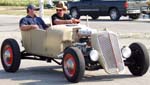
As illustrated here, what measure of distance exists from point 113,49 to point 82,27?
0.94 meters

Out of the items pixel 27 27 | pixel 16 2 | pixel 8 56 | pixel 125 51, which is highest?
pixel 27 27

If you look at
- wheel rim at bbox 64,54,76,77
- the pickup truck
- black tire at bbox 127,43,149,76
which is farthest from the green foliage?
wheel rim at bbox 64,54,76,77

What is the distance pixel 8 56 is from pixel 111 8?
23.0 metres

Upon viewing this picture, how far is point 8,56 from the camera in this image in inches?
446

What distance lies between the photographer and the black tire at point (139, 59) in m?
10.3

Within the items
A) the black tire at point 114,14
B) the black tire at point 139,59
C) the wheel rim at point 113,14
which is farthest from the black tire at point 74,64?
the wheel rim at point 113,14

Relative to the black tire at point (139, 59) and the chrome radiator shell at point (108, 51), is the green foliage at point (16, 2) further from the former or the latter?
the chrome radiator shell at point (108, 51)

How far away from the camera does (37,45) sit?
11133 mm

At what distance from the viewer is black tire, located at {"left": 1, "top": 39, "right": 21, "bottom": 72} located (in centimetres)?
1105

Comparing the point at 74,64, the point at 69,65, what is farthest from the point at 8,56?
the point at 74,64

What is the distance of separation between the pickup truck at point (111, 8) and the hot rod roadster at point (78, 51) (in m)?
22.1

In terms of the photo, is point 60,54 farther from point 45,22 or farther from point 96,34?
point 45,22

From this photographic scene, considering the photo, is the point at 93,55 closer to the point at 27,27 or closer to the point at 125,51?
the point at 125,51

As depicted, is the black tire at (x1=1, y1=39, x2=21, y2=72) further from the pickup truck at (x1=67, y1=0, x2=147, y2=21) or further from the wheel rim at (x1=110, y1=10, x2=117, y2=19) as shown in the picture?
the wheel rim at (x1=110, y1=10, x2=117, y2=19)
